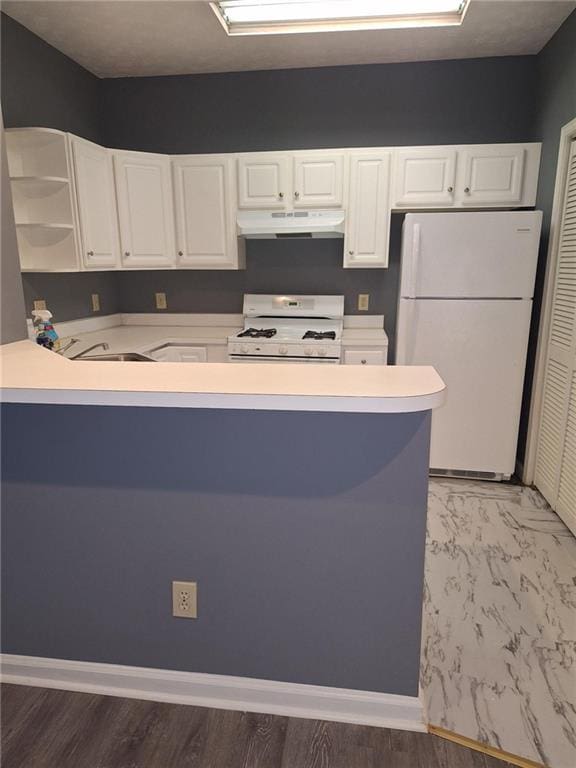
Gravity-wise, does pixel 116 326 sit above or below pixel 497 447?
above

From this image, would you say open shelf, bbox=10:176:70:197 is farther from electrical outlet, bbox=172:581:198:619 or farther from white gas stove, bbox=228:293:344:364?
electrical outlet, bbox=172:581:198:619

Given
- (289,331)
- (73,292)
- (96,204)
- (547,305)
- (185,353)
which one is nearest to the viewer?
(547,305)

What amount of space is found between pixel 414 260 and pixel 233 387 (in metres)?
2.03

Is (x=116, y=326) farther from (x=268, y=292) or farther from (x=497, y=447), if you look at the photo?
(x=497, y=447)

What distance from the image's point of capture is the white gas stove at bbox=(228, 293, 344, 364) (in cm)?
313

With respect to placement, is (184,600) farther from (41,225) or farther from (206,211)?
(206,211)

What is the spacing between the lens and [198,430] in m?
1.36

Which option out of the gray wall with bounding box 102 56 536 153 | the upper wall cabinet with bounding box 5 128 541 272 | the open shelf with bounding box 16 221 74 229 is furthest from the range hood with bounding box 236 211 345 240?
the open shelf with bounding box 16 221 74 229

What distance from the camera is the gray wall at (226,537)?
4.37 feet

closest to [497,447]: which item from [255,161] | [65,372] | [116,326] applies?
[255,161]

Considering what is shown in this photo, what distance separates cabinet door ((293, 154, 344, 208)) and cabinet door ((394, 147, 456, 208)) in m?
0.37

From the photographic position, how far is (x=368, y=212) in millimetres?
3137

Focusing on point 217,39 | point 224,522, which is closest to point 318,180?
point 217,39

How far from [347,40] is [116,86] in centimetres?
173
